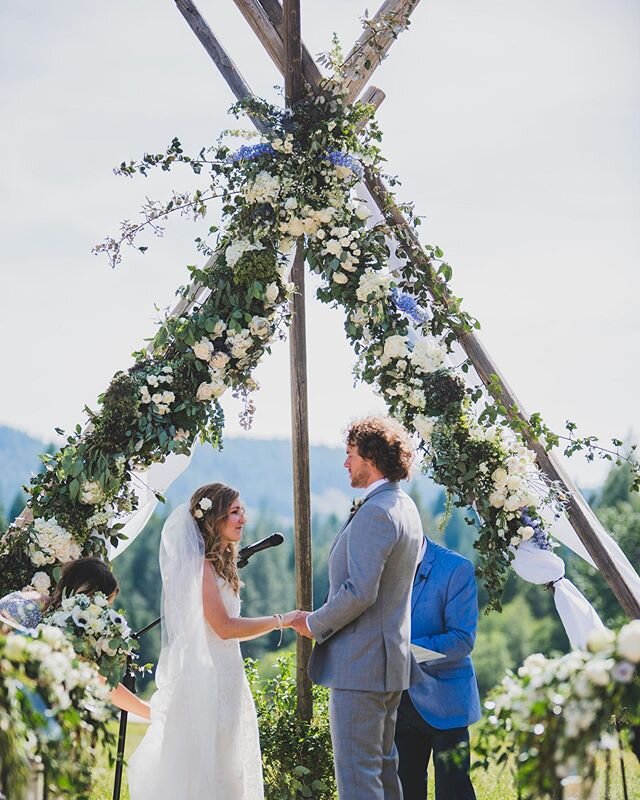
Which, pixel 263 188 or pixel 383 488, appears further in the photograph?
pixel 263 188

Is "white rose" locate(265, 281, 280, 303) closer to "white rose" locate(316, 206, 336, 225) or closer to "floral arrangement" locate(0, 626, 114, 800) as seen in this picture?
"white rose" locate(316, 206, 336, 225)

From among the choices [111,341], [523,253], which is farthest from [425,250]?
[111,341]

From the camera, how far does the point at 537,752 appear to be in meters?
2.38

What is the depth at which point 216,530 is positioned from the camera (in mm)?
4035

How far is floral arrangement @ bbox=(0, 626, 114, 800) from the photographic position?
7.43 feet

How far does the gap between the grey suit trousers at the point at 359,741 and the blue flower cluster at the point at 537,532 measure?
4.21 ft

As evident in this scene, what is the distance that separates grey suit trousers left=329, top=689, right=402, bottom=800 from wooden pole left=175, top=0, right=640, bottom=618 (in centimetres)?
165

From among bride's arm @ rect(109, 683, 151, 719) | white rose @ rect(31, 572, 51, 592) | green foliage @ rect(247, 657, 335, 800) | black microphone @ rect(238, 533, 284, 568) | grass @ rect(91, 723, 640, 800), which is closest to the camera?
bride's arm @ rect(109, 683, 151, 719)

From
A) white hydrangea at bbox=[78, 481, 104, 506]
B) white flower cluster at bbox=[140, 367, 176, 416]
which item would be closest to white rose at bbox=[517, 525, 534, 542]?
white flower cluster at bbox=[140, 367, 176, 416]

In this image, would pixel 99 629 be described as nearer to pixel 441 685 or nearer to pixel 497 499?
pixel 441 685

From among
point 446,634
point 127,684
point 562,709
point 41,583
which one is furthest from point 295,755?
point 562,709

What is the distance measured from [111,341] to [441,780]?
48.3 feet

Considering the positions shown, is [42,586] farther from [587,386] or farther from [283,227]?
[587,386]

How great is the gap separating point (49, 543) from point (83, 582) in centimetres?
48
